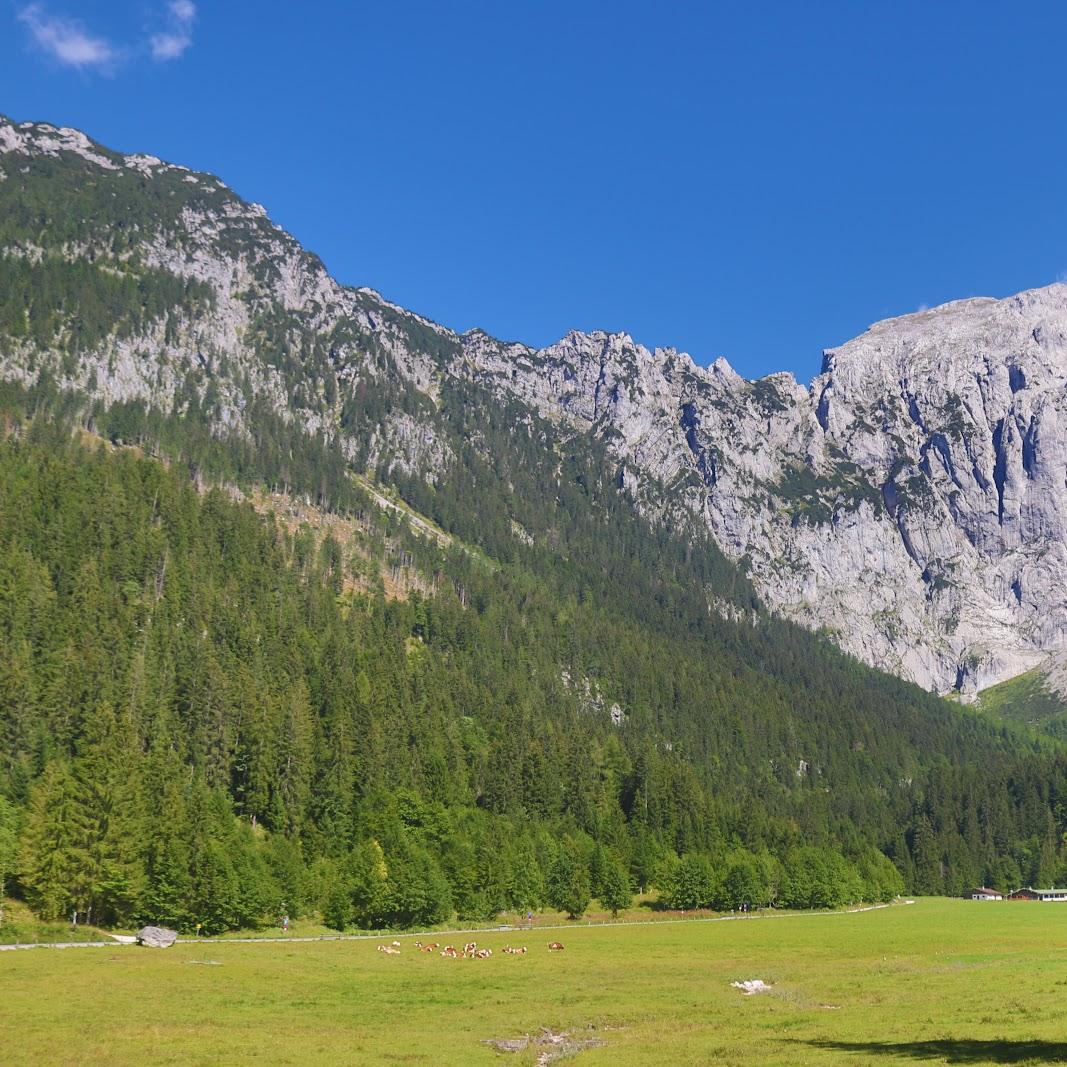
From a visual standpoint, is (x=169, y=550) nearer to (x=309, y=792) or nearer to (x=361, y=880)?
(x=309, y=792)

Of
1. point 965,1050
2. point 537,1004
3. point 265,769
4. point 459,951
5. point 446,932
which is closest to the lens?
point 965,1050

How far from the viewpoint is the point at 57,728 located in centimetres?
11788

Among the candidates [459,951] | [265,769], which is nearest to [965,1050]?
[459,951]

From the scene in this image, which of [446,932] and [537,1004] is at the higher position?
[537,1004]

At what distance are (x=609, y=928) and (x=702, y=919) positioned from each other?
23866 mm

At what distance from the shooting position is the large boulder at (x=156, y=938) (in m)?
77.5

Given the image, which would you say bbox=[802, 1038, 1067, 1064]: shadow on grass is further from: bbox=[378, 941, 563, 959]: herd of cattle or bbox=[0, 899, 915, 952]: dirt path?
bbox=[0, 899, 915, 952]: dirt path

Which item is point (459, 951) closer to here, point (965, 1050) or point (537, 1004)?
point (537, 1004)

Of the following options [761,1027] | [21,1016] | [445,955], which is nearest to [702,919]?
[445,955]

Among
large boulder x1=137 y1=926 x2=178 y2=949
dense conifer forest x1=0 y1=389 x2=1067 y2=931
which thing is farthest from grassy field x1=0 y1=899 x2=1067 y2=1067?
dense conifer forest x1=0 y1=389 x2=1067 y2=931

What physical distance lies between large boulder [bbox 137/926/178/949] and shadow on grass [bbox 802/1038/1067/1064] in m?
57.6

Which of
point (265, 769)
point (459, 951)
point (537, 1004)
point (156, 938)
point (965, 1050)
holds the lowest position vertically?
point (459, 951)

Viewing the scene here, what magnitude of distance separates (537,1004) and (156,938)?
39624mm

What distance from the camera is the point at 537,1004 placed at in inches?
2085
